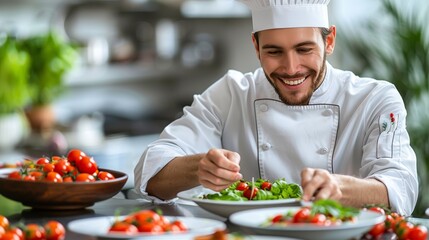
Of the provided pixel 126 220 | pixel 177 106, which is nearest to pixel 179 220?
pixel 126 220

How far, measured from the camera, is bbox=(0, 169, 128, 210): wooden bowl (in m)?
2.66

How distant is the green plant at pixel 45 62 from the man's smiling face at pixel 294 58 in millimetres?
3143

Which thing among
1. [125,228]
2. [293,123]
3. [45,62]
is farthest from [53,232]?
[45,62]

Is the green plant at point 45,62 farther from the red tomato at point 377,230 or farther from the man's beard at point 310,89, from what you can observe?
the red tomato at point 377,230

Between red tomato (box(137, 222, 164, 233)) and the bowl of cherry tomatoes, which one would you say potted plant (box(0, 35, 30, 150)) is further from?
red tomato (box(137, 222, 164, 233))

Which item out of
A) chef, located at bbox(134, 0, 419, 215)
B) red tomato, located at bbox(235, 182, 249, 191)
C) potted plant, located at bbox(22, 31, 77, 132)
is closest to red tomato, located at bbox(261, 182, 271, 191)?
red tomato, located at bbox(235, 182, 249, 191)

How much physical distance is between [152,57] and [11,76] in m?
1.88

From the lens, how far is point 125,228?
6.76 feet

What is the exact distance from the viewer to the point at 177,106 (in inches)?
303

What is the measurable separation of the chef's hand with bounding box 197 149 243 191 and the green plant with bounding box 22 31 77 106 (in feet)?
11.5

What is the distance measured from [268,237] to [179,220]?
0.27m

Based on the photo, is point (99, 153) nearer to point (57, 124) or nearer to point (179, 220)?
point (57, 124)

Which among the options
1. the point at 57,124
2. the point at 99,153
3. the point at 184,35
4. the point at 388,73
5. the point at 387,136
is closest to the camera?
the point at 387,136

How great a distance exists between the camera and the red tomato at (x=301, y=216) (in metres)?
2.07
